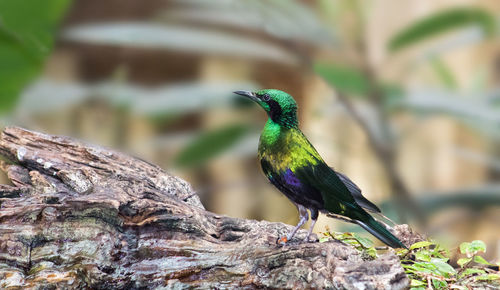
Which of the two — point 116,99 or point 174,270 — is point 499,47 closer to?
point 116,99

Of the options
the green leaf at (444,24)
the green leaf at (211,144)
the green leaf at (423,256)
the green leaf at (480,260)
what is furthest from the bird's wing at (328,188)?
the green leaf at (444,24)

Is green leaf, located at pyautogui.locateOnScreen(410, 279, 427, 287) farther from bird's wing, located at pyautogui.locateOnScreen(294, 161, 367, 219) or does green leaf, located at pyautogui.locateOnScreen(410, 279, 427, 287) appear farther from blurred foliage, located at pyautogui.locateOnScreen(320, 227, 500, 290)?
bird's wing, located at pyautogui.locateOnScreen(294, 161, 367, 219)

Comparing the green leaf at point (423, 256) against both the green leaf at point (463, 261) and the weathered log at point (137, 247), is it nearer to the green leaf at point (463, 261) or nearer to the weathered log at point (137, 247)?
the green leaf at point (463, 261)

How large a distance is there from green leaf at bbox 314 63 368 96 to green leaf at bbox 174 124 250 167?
363 millimetres

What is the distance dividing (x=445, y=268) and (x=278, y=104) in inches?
16.8

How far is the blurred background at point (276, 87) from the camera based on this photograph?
2035 millimetres

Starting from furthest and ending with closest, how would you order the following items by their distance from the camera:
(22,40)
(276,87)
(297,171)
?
(276,87)
(22,40)
(297,171)

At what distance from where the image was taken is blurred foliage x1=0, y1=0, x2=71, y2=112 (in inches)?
71.2

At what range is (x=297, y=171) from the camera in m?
0.98

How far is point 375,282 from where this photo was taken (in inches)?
33.7

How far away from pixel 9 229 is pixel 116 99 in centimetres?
183

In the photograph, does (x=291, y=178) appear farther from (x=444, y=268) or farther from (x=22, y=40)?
(x=22, y=40)

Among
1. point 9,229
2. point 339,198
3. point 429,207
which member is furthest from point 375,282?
point 429,207

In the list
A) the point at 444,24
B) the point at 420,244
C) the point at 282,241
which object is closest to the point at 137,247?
the point at 282,241
